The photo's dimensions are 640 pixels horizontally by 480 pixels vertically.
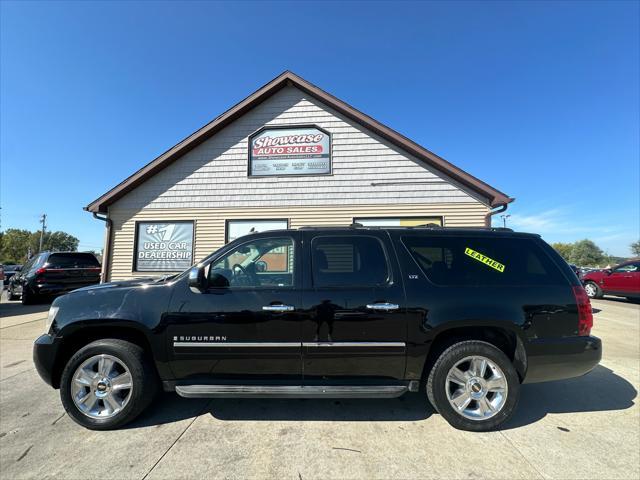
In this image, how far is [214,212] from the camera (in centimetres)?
865

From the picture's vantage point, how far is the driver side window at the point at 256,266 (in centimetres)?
293

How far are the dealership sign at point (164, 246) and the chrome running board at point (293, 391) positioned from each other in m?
6.40

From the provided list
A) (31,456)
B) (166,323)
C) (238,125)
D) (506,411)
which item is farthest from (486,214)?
(31,456)

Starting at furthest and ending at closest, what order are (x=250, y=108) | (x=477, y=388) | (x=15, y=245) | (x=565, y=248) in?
(x=565, y=248) → (x=15, y=245) → (x=250, y=108) → (x=477, y=388)

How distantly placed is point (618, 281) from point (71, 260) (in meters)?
19.3

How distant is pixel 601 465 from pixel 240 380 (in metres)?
3.02

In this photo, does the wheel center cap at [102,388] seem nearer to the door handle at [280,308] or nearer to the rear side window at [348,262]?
the door handle at [280,308]

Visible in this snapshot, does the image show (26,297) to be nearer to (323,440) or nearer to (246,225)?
(246,225)

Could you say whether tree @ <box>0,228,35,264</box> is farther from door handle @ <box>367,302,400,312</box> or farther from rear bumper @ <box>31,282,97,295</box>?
door handle @ <box>367,302,400,312</box>

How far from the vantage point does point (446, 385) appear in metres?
2.84

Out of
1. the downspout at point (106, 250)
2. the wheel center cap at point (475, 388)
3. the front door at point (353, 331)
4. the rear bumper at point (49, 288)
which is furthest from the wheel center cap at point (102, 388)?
the rear bumper at point (49, 288)

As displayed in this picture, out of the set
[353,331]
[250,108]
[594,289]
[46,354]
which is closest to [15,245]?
[250,108]

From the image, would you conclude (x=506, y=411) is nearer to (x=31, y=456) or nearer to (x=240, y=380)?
(x=240, y=380)

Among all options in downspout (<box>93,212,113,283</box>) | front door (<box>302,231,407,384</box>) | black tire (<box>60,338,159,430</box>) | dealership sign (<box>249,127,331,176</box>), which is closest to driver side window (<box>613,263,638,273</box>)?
dealership sign (<box>249,127,331,176</box>)
